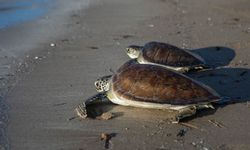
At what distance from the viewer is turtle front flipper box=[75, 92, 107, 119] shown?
532 centimetres

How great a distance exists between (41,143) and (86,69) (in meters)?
2.42

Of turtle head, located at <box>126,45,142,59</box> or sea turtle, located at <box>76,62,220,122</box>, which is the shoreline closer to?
sea turtle, located at <box>76,62,220,122</box>

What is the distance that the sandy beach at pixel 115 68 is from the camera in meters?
4.81

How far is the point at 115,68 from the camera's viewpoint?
7109mm

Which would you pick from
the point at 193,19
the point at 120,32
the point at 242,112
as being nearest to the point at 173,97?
the point at 242,112

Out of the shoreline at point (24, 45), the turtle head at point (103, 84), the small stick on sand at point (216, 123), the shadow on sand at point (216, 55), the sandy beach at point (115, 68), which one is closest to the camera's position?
→ the sandy beach at point (115, 68)

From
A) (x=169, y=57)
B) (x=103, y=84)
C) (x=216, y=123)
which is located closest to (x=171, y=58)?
(x=169, y=57)

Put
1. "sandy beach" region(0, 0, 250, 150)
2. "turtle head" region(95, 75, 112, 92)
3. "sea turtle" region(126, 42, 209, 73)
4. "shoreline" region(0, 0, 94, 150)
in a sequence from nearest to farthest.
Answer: "sandy beach" region(0, 0, 250, 150), "turtle head" region(95, 75, 112, 92), "shoreline" region(0, 0, 94, 150), "sea turtle" region(126, 42, 209, 73)

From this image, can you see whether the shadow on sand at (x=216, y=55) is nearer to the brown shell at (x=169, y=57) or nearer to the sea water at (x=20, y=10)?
the brown shell at (x=169, y=57)

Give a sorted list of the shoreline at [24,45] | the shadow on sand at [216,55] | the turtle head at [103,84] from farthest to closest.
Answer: the shadow on sand at [216,55] < the shoreline at [24,45] < the turtle head at [103,84]

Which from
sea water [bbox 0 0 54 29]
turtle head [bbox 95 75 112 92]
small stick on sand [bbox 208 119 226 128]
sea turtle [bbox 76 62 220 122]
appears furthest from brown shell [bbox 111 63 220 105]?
sea water [bbox 0 0 54 29]

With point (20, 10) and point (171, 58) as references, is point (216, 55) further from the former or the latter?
point (20, 10)

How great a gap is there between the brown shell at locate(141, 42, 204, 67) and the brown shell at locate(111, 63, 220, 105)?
3.88ft

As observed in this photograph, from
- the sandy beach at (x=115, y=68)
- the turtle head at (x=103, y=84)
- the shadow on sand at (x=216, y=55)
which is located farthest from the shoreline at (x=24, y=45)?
the shadow on sand at (x=216, y=55)
